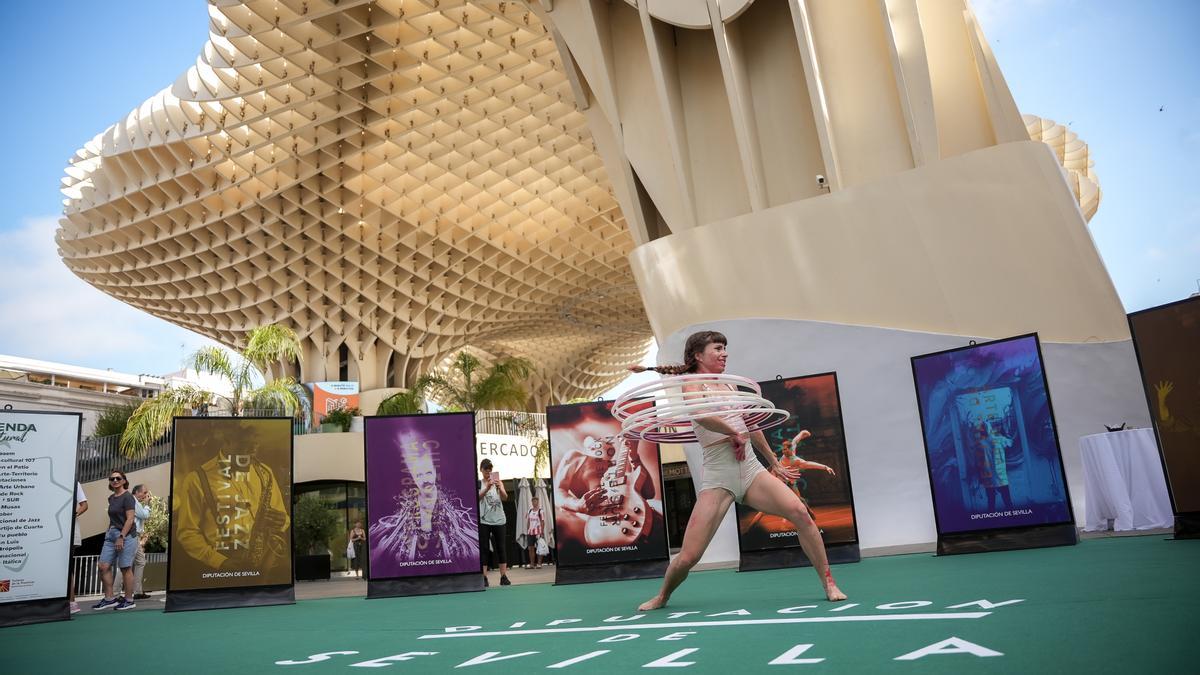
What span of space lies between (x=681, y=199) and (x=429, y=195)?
21.4m

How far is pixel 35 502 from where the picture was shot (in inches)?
367

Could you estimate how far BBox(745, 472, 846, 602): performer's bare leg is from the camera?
4.91 metres

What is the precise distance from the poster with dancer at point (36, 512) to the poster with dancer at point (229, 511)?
3.68 feet

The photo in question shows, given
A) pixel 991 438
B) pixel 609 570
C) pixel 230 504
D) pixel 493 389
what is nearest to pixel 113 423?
pixel 493 389

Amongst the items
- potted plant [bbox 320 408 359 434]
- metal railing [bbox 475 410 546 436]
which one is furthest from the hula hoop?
potted plant [bbox 320 408 359 434]

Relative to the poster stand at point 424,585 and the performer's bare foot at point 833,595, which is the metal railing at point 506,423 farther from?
the performer's bare foot at point 833,595

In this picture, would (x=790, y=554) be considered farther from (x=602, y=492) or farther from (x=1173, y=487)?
(x=1173, y=487)

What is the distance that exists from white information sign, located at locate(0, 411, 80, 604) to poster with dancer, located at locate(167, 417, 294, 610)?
1.13m

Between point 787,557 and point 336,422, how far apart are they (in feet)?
80.7

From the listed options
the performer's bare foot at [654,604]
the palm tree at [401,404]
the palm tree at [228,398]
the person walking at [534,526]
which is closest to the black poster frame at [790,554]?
the performer's bare foot at [654,604]

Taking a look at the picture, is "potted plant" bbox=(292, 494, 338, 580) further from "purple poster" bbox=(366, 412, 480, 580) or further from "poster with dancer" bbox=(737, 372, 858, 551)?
"poster with dancer" bbox=(737, 372, 858, 551)

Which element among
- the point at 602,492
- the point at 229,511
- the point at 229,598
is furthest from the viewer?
the point at 602,492

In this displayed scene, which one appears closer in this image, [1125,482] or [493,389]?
[1125,482]

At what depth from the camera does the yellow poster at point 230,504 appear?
9.94 meters
